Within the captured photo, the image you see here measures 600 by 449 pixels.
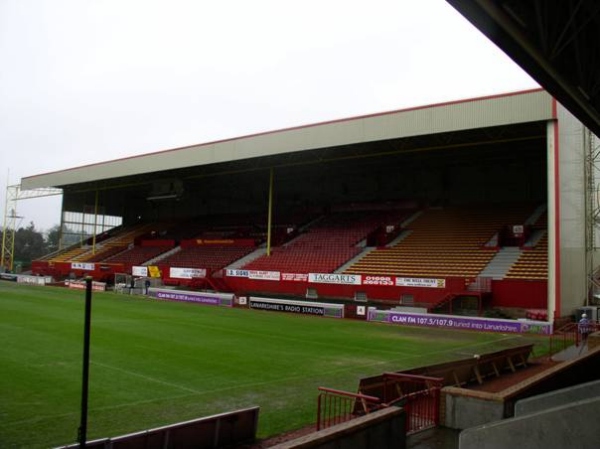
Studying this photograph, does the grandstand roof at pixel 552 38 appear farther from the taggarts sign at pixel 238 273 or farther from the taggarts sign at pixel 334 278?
the taggarts sign at pixel 238 273

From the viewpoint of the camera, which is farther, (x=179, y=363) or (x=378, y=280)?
(x=378, y=280)

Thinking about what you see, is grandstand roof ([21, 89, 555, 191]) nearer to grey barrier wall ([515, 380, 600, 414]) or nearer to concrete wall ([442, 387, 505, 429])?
grey barrier wall ([515, 380, 600, 414])

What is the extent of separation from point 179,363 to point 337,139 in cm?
1966

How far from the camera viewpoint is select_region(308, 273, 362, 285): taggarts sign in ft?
107

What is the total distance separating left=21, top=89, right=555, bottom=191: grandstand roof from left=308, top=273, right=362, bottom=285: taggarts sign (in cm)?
758

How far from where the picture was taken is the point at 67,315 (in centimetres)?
2398

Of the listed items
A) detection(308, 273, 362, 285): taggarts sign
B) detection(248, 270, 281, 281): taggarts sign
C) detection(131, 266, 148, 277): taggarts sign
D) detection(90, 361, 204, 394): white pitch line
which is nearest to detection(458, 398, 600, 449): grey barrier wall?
detection(90, 361, 204, 394): white pitch line

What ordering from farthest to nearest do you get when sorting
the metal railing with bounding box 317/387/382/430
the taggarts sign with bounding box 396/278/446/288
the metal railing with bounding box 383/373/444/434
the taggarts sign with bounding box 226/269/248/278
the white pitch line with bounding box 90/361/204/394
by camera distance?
1. the taggarts sign with bounding box 226/269/248/278
2. the taggarts sign with bounding box 396/278/446/288
3. the white pitch line with bounding box 90/361/204/394
4. the metal railing with bounding box 383/373/444/434
5. the metal railing with bounding box 317/387/382/430

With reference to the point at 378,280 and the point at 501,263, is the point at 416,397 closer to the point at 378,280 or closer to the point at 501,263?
the point at 378,280

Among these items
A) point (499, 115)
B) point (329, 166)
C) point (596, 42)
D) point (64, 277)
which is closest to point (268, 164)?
point (329, 166)

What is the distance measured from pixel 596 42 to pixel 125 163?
129ft

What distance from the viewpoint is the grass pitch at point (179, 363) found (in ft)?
31.2

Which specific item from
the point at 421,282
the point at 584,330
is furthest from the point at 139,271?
the point at 584,330

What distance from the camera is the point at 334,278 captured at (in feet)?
110
